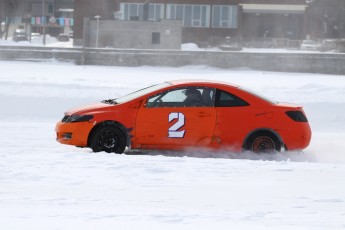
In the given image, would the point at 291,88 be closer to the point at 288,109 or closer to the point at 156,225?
the point at 288,109

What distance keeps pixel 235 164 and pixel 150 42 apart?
49.4 meters

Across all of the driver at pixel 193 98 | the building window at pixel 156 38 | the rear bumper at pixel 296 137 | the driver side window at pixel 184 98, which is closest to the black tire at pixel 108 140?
the driver side window at pixel 184 98

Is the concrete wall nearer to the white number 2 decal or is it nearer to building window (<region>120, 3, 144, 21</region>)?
building window (<region>120, 3, 144, 21</region>)

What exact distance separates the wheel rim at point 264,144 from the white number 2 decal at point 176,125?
1222mm

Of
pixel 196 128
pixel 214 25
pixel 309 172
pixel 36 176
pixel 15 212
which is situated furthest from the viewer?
pixel 214 25

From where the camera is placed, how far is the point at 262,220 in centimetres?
772

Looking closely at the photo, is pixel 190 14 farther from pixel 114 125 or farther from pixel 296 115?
pixel 114 125

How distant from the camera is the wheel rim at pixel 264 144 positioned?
12773 mm

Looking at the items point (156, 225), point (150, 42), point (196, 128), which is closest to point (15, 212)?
point (156, 225)

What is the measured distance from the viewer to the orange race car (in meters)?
12.6

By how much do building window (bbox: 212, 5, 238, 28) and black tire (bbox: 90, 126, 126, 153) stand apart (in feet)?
214

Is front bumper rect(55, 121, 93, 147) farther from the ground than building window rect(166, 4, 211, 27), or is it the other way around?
building window rect(166, 4, 211, 27)

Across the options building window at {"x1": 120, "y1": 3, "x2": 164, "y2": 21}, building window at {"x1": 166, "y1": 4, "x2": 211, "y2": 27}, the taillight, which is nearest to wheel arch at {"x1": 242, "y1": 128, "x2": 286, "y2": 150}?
the taillight

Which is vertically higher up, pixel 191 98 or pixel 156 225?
pixel 191 98
